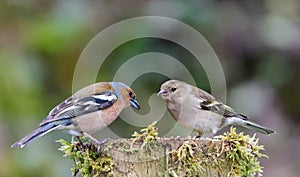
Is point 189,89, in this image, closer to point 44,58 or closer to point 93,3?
point 44,58

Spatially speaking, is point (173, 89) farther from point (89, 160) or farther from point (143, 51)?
point (143, 51)

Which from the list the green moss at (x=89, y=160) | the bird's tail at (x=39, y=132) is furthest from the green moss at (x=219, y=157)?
the bird's tail at (x=39, y=132)

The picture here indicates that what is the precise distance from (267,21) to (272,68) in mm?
787

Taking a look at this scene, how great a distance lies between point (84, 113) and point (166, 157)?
4.57 ft

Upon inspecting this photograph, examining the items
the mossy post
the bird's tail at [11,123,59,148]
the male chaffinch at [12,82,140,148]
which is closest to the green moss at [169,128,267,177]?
the mossy post

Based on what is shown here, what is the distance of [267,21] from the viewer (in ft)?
30.8

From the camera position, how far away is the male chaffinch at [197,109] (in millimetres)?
5109

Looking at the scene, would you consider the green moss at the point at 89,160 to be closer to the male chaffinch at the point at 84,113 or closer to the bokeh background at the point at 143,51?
the male chaffinch at the point at 84,113

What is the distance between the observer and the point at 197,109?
5.27 m

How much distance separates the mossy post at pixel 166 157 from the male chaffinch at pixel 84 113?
2.95ft

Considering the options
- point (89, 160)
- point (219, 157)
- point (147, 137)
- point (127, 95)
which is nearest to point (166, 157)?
point (147, 137)

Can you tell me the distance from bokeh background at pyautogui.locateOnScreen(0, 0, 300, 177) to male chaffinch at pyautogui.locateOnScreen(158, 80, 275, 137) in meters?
2.05

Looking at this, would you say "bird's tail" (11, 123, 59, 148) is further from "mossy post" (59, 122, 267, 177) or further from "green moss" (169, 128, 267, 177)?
"green moss" (169, 128, 267, 177)

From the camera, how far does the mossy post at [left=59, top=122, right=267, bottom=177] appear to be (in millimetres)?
3418
